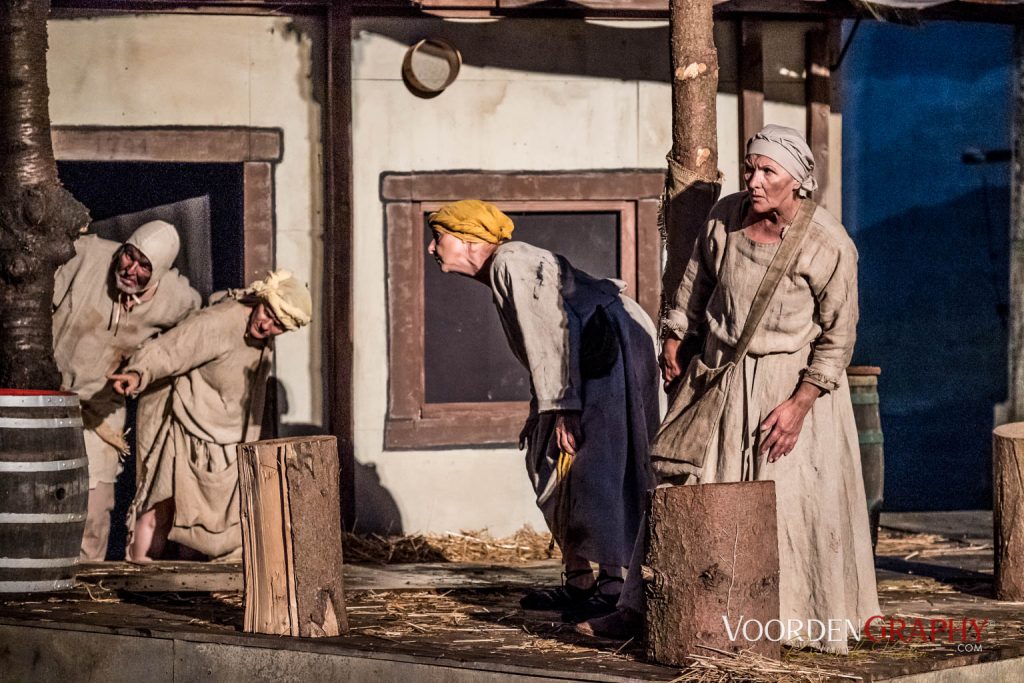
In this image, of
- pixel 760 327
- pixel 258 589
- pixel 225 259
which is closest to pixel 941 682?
pixel 760 327

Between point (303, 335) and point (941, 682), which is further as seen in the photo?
point (303, 335)

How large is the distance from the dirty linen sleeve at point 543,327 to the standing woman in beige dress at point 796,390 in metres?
0.74

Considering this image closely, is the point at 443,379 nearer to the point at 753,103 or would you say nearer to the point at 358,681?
the point at 753,103

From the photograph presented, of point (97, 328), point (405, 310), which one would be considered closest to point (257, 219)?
point (405, 310)

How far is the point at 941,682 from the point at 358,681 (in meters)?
2.08

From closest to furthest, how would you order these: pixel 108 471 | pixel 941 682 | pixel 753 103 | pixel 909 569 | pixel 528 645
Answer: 1. pixel 941 682
2. pixel 528 645
3. pixel 909 569
4. pixel 108 471
5. pixel 753 103

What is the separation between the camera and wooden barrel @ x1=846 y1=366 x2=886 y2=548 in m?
8.62

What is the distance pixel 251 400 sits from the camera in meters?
9.22

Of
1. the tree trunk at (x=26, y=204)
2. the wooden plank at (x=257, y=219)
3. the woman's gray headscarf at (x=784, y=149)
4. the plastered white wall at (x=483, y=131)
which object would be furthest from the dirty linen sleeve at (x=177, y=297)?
the woman's gray headscarf at (x=784, y=149)

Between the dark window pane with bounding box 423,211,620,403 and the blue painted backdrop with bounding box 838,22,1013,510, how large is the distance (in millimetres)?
2160

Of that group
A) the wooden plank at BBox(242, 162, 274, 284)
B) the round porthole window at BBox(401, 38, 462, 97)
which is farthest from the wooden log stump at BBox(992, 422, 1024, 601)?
the wooden plank at BBox(242, 162, 274, 284)

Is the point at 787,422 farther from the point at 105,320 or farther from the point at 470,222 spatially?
the point at 105,320

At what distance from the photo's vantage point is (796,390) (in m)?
5.59

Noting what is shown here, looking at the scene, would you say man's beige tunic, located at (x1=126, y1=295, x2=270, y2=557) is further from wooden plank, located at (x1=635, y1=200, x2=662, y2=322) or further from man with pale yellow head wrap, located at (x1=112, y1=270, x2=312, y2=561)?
wooden plank, located at (x1=635, y1=200, x2=662, y2=322)
